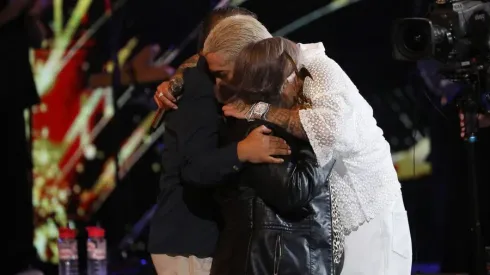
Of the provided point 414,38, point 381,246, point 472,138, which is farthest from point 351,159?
point 472,138

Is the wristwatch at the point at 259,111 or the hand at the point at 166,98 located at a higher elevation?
the wristwatch at the point at 259,111

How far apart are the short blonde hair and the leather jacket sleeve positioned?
32cm

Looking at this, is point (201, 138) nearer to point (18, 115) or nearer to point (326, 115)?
point (326, 115)

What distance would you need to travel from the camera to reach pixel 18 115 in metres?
5.21

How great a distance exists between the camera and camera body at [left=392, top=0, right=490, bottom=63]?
3.31 metres

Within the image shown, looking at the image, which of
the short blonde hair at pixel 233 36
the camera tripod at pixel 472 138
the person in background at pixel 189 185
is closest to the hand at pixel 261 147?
the person in background at pixel 189 185

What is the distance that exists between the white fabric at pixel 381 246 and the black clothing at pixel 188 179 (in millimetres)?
443

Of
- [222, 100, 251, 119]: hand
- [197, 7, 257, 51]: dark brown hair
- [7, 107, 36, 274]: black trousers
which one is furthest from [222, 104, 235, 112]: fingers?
[7, 107, 36, 274]: black trousers

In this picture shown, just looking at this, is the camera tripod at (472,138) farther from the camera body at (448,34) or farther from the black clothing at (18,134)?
the black clothing at (18,134)

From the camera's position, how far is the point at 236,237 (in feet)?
8.29

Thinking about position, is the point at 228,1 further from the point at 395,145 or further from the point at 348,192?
the point at 348,192

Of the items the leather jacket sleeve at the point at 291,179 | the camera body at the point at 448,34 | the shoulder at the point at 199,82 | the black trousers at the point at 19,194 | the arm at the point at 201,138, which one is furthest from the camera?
the black trousers at the point at 19,194

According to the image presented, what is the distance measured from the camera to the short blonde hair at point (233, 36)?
8.68 feet

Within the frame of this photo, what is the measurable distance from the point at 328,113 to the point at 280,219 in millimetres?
325
